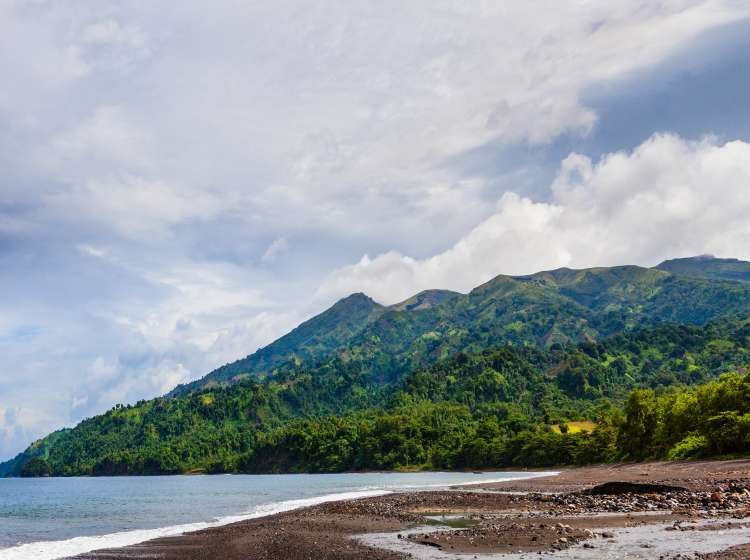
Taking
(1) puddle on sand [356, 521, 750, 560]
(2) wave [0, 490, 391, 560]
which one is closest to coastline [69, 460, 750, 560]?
(1) puddle on sand [356, 521, 750, 560]

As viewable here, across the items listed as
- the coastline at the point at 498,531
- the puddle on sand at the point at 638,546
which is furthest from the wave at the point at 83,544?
the puddle on sand at the point at 638,546

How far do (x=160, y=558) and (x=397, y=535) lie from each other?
45.5 feet

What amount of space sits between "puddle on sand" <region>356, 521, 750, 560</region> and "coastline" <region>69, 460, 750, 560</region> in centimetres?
5

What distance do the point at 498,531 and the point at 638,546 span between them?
1048 centimetres

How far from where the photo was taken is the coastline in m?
29.1

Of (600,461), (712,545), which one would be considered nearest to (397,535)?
(712,545)

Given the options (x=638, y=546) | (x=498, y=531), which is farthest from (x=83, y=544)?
(x=638, y=546)

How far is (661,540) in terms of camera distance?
28.2m

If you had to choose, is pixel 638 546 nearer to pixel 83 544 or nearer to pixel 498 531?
pixel 498 531

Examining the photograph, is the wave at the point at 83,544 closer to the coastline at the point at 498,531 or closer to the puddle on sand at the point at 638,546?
the coastline at the point at 498,531

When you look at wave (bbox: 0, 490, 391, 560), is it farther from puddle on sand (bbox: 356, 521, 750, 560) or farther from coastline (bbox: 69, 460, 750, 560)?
puddle on sand (bbox: 356, 521, 750, 560)

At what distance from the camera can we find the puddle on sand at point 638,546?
25250 millimetres

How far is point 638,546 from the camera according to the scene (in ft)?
88.7

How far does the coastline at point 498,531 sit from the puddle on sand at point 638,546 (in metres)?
0.05
